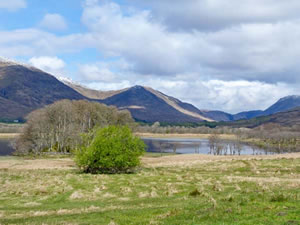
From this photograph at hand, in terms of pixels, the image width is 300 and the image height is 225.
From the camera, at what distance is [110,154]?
53406 mm

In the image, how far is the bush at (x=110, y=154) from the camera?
53219 mm

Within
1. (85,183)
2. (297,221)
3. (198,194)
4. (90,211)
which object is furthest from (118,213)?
(85,183)

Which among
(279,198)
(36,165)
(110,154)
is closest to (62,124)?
(36,165)

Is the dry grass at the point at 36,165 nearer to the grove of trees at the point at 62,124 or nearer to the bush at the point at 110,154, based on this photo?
the bush at the point at 110,154

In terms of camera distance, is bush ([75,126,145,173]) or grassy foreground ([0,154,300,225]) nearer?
grassy foreground ([0,154,300,225])

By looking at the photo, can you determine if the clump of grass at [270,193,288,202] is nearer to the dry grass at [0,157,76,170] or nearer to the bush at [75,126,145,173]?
the bush at [75,126,145,173]

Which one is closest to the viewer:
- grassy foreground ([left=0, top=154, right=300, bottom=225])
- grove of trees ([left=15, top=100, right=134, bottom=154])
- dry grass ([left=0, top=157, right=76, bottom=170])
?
grassy foreground ([left=0, top=154, right=300, bottom=225])

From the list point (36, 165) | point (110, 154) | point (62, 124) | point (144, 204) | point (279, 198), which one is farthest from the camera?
point (62, 124)

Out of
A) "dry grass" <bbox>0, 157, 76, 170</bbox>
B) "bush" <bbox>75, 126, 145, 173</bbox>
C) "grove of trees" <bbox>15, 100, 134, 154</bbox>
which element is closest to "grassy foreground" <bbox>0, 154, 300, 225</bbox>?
"bush" <bbox>75, 126, 145, 173</bbox>

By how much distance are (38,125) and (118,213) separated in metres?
90.2

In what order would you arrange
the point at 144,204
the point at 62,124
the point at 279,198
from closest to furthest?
the point at 279,198 → the point at 144,204 → the point at 62,124

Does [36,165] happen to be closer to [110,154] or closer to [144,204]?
[110,154]

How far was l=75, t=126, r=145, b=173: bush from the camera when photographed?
53219mm

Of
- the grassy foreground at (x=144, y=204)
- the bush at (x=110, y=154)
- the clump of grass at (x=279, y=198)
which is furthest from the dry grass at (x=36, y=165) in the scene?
the clump of grass at (x=279, y=198)
